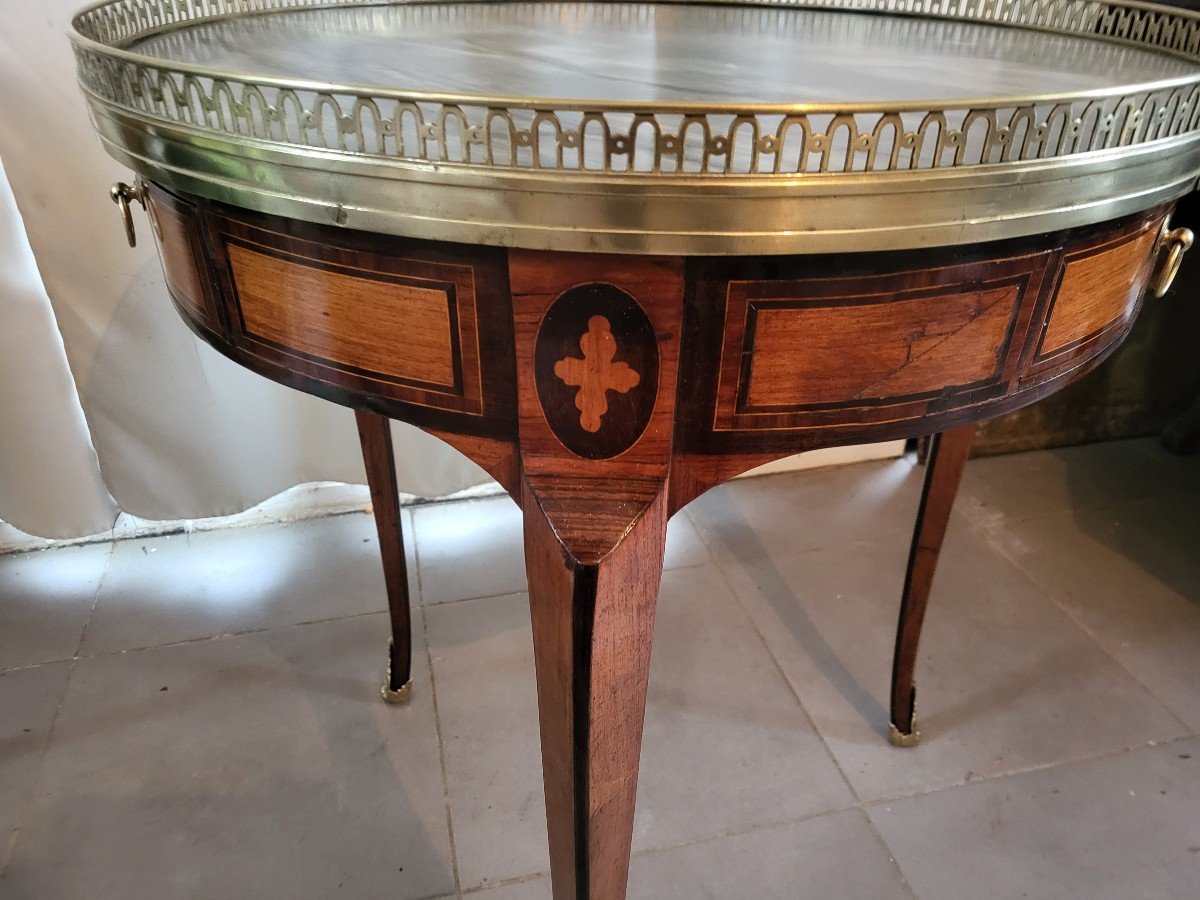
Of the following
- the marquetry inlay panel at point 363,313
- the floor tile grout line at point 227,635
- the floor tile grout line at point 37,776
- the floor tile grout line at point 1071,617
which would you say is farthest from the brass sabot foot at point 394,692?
the floor tile grout line at point 1071,617

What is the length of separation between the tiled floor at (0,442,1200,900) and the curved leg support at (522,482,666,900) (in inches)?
14.5

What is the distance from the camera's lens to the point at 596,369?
41 cm

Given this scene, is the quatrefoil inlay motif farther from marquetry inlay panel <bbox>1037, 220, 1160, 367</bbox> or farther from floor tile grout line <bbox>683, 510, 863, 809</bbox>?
floor tile grout line <bbox>683, 510, 863, 809</bbox>

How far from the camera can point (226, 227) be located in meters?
0.46

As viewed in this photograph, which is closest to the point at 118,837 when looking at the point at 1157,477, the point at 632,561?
the point at 632,561

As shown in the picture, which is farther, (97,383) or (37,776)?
(97,383)

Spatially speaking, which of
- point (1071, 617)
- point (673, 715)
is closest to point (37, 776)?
point (673, 715)

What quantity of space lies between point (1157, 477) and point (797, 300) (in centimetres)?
143

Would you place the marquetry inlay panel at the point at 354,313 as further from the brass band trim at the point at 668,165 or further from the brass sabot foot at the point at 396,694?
the brass sabot foot at the point at 396,694

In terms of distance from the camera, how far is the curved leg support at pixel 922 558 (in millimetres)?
841

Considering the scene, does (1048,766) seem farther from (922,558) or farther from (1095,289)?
(1095,289)

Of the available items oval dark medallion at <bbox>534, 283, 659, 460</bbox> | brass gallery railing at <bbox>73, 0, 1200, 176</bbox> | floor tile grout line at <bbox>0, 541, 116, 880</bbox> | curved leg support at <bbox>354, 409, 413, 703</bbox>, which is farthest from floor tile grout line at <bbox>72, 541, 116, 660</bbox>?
oval dark medallion at <bbox>534, 283, 659, 460</bbox>

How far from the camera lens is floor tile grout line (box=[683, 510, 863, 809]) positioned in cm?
97

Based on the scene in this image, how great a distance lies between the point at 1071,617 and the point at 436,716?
2.79ft
